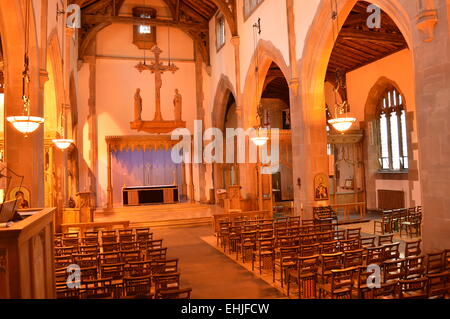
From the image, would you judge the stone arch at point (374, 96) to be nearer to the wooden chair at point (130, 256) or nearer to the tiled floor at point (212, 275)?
the tiled floor at point (212, 275)

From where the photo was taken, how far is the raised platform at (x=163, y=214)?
51.2 ft

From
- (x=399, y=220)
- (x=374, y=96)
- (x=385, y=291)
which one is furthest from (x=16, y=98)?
(x=374, y=96)

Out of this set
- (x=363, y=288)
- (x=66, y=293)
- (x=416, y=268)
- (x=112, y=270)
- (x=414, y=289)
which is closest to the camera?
(x=414, y=289)

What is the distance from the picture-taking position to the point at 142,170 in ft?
74.1

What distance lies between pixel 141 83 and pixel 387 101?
13364 mm

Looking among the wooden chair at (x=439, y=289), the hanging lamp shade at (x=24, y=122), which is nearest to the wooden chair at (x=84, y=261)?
the hanging lamp shade at (x=24, y=122)

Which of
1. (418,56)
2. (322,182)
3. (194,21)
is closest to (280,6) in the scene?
(322,182)

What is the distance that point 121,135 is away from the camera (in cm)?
2086

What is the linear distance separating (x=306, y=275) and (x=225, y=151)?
1620 centimetres

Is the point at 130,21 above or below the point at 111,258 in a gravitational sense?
above

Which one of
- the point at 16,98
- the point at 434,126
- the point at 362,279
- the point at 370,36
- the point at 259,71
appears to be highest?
the point at 370,36

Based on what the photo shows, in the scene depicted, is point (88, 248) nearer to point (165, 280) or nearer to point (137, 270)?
point (137, 270)

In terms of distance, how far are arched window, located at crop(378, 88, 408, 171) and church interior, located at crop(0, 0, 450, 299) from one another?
0.08 meters

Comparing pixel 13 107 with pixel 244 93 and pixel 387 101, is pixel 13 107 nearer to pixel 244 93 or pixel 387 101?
pixel 244 93
